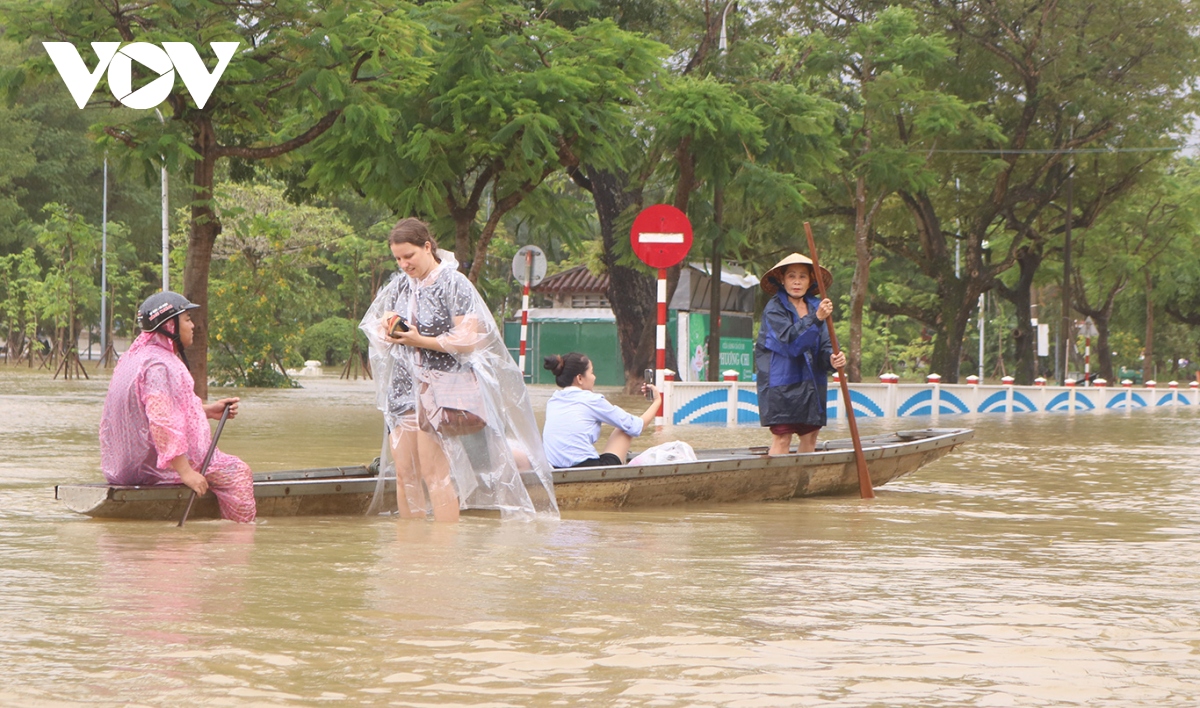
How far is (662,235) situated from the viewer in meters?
17.6

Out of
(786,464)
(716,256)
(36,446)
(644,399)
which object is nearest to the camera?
(786,464)

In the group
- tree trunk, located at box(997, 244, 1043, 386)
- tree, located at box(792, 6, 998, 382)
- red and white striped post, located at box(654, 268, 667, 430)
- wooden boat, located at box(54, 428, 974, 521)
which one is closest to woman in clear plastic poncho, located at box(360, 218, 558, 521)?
wooden boat, located at box(54, 428, 974, 521)

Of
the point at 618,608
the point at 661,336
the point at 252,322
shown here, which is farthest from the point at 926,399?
the point at 618,608

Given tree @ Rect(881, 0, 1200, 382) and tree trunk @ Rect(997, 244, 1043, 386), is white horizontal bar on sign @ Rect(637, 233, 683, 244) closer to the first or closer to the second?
tree @ Rect(881, 0, 1200, 382)

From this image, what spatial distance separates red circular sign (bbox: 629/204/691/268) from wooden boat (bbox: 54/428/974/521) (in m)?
5.96

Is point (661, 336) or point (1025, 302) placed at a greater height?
point (1025, 302)

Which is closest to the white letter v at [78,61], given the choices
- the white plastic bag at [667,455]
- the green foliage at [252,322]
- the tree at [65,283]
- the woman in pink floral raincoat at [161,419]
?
the white plastic bag at [667,455]

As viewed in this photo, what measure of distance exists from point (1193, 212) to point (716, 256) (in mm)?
24451

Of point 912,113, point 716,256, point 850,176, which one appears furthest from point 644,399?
point 912,113

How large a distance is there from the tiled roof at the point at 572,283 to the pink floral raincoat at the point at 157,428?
37677 millimetres

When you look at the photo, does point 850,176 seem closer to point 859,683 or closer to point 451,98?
point 451,98

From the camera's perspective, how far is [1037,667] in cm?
464

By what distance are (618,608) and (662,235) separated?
40.2ft

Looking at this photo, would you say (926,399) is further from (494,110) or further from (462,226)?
(494,110)
